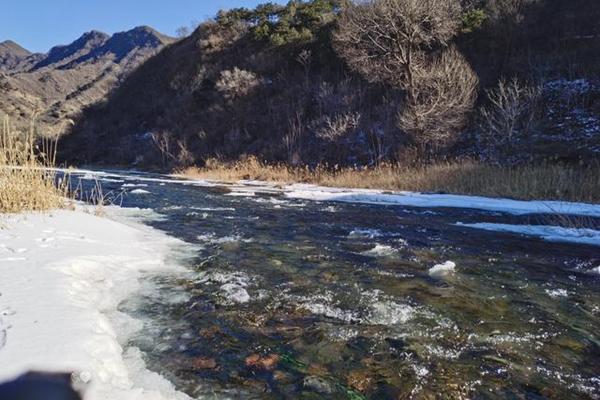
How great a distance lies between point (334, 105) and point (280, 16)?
14712 millimetres

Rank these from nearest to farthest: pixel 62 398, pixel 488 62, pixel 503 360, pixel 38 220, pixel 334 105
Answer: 1. pixel 62 398
2. pixel 503 360
3. pixel 38 220
4. pixel 488 62
5. pixel 334 105

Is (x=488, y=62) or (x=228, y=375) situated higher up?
(x=488, y=62)

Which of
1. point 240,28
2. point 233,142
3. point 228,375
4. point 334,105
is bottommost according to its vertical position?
point 228,375

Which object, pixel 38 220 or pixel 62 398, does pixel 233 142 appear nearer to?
pixel 38 220

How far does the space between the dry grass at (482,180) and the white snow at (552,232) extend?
398 cm

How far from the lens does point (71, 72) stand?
433 feet

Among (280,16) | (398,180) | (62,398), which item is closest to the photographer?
(62,398)

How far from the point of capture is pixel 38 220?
572cm

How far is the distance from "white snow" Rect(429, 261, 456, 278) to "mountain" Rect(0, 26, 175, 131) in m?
57.5

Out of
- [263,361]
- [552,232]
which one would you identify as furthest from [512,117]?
[263,361]

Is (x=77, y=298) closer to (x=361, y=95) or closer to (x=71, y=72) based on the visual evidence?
(x=361, y=95)

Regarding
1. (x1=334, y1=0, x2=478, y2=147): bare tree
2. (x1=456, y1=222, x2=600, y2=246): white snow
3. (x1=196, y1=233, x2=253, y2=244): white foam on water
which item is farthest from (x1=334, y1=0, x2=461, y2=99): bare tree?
(x1=196, y1=233, x2=253, y2=244): white foam on water

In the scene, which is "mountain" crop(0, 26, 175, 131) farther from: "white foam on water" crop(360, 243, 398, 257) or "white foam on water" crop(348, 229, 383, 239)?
"white foam on water" crop(360, 243, 398, 257)

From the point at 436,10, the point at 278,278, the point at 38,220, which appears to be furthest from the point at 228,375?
the point at 436,10
